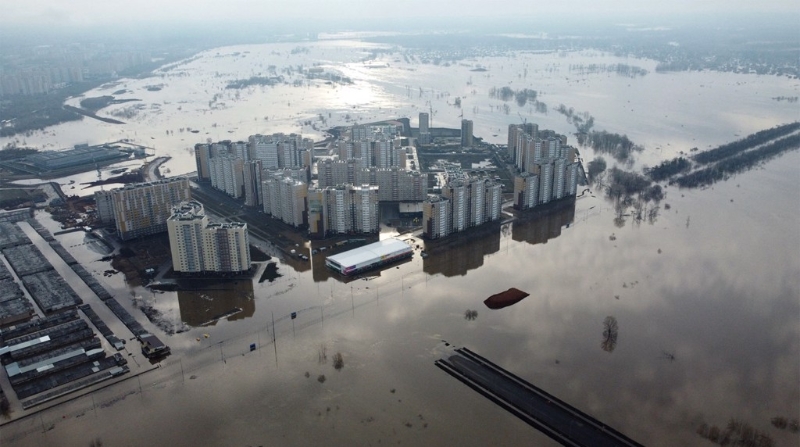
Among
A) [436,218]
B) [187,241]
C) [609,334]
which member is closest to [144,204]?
[187,241]

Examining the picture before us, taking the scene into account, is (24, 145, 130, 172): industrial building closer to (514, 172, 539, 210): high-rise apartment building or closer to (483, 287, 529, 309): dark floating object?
(514, 172, 539, 210): high-rise apartment building

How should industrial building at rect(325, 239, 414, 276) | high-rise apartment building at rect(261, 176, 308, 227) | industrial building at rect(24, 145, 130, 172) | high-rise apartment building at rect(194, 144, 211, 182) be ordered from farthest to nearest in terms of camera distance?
industrial building at rect(24, 145, 130, 172), high-rise apartment building at rect(194, 144, 211, 182), high-rise apartment building at rect(261, 176, 308, 227), industrial building at rect(325, 239, 414, 276)

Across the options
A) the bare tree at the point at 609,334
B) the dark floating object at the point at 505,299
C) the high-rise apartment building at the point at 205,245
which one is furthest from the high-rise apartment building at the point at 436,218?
the bare tree at the point at 609,334

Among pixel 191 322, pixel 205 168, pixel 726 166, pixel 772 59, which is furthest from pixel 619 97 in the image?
pixel 191 322

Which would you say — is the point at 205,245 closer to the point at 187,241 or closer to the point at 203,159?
the point at 187,241

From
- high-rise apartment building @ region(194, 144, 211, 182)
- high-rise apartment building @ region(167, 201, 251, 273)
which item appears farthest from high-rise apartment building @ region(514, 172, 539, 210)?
high-rise apartment building @ region(194, 144, 211, 182)

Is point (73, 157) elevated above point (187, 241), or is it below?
below

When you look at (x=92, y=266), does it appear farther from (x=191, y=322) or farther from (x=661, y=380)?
(x=661, y=380)
